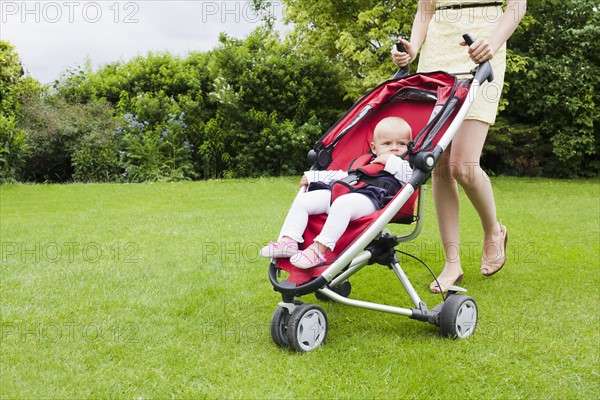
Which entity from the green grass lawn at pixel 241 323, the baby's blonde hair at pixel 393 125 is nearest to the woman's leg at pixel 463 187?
the green grass lawn at pixel 241 323

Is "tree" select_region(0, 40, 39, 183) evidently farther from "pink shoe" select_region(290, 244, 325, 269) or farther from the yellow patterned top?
"pink shoe" select_region(290, 244, 325, 269)

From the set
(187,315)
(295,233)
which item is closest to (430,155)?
(295,233)

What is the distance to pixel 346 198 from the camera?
9.36 ft

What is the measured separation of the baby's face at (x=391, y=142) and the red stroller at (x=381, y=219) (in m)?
0.20

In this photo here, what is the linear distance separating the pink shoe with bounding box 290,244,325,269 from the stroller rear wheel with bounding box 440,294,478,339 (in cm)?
64

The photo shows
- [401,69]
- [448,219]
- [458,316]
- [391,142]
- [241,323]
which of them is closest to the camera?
[458,316]

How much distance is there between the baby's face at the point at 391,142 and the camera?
328 centimetres

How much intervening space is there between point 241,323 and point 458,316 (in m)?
1.05

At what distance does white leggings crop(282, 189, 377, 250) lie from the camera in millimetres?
2799

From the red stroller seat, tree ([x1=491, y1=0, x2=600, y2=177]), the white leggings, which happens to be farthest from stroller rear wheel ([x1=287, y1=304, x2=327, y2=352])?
tree ([x1=491, y1=0, x2=600, y2=177])

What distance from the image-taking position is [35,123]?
34.7 feet

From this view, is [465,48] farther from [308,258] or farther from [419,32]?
[308,258]

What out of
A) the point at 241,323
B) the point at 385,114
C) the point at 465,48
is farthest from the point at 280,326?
the point at 465,48

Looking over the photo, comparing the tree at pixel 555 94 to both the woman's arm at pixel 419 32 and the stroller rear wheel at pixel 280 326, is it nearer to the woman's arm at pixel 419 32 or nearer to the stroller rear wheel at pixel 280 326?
the woman's arm at pixel 419 32
